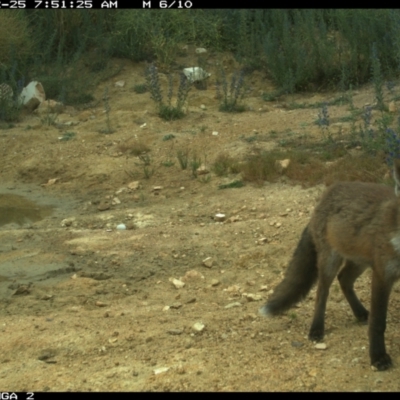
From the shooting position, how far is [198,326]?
201 inches

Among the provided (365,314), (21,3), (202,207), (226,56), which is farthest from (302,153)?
(21,3)

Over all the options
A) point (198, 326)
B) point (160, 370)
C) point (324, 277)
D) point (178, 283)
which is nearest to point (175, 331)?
point (198, 326)

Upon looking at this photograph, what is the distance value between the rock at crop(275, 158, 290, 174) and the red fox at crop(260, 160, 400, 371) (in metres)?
3.51

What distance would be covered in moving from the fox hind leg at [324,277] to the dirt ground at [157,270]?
15cm

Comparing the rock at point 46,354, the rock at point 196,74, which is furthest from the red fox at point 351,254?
the rock at point 196,74

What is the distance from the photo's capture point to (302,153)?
360 inches

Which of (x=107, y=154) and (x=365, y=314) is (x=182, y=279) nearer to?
(x=365, y=314)

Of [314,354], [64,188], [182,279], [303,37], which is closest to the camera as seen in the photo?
[314,354]

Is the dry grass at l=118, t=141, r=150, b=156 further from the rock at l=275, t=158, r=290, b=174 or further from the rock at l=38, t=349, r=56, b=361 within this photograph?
the rock at l=38, t=349, r=56, b=361

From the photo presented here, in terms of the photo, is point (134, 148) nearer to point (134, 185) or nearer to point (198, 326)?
point (134, 185)

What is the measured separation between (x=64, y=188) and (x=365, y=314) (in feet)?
18.3

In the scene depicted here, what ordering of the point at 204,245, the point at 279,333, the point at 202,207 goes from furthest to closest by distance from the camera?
the point at 202,207 < the point at 204,245 < the point at 279,333

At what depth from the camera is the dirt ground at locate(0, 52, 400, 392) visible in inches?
178

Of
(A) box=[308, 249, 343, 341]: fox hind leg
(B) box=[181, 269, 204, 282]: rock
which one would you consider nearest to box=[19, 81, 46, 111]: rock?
(B) box=[181, 269, 204, 282]: rock
